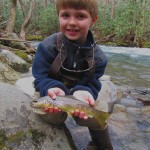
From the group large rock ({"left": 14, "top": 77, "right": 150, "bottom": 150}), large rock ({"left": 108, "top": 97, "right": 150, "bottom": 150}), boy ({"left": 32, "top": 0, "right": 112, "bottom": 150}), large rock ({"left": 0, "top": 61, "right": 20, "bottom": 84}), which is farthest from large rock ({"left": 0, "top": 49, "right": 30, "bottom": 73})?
boy ({"left": 32, "top": 0, "right": 112, "bottom": 150})

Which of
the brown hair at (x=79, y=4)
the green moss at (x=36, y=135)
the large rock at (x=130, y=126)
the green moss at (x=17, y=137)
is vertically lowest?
the large rock at (x=130, y=126)

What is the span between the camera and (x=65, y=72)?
10.0 feet

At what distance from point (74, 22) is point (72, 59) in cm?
40

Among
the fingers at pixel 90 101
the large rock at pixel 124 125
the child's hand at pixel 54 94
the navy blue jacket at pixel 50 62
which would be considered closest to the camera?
the child's hand at pixel 54 94

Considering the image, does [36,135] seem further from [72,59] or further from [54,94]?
[72,59]

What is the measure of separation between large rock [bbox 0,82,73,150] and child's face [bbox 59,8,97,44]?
2.84 ft

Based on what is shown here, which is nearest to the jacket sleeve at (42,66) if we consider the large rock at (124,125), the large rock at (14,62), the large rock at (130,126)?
the large rock at (124,125)

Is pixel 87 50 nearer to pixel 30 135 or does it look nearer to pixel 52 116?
pixel 52 116

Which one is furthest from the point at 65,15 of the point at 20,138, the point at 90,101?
the point at 20,138

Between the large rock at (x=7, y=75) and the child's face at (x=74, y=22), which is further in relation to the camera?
the large rock at (x=7, y=75)

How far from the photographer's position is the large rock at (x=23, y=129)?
2.76m

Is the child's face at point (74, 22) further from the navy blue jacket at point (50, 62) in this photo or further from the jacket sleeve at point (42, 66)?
the jacket sleeve at point (42, 66)

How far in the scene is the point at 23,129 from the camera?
284 centimetres

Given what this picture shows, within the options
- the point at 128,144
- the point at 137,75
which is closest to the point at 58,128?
the point at 128,144
